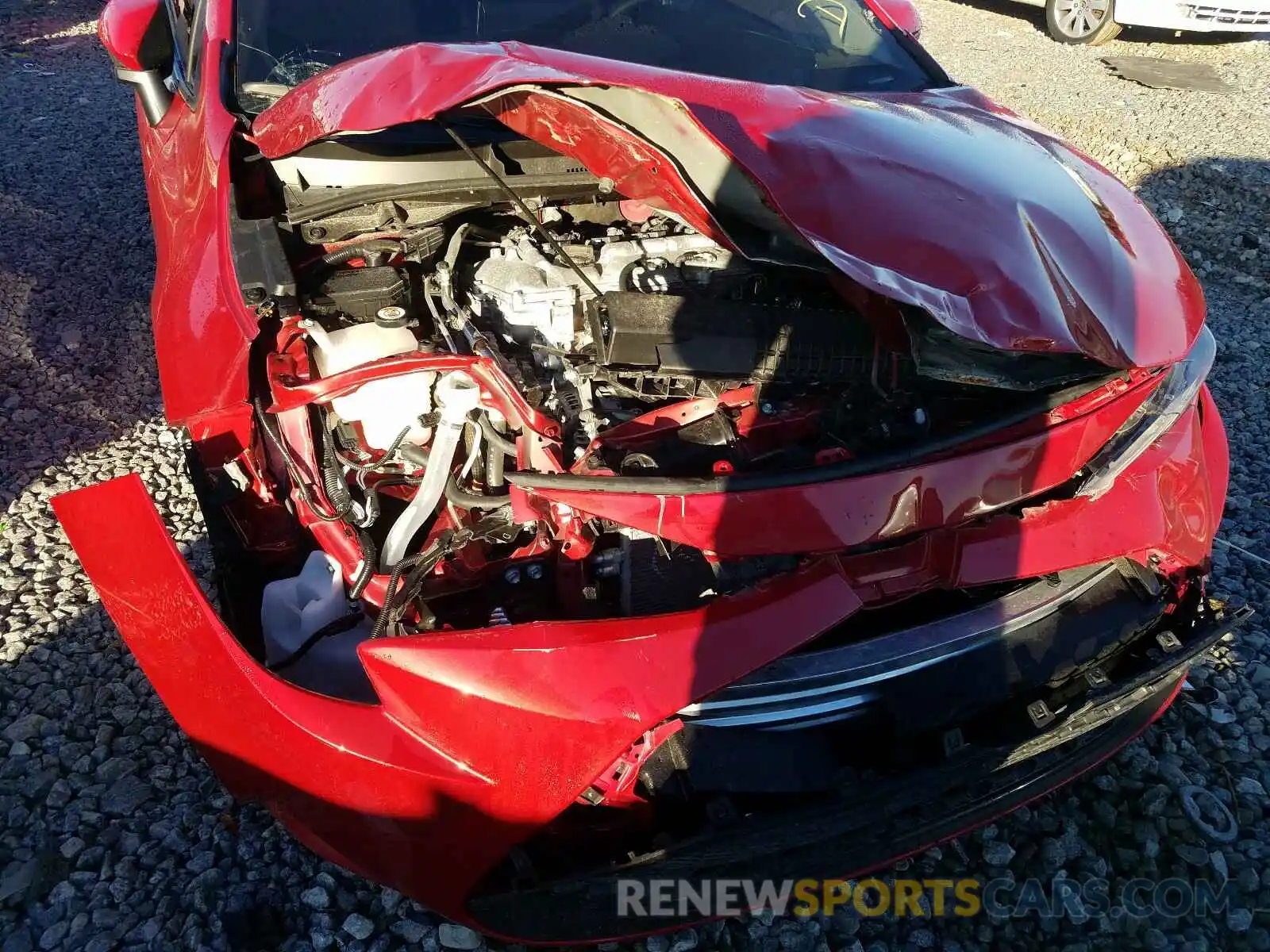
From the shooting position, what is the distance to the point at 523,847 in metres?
1.58

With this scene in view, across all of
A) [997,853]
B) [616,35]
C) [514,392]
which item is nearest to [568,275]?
[514,392]

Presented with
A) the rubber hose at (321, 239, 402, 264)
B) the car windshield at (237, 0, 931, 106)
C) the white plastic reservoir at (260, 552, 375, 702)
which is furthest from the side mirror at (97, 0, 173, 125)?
the white plastic reservoir at (260, 552, 375, 702)

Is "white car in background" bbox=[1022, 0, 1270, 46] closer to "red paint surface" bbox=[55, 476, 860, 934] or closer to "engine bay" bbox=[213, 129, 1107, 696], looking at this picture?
"engine bay" bbox=[213, 129, 1107, 696]

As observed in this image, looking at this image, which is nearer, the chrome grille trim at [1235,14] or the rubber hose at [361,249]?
the rubber hose at [361,249]

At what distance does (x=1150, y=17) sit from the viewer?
25.2 ft

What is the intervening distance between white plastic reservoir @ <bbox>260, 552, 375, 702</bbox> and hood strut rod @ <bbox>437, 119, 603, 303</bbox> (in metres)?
0.87

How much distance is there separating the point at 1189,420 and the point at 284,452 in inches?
80.0

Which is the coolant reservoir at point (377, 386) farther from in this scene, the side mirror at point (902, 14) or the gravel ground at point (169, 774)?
the side mirror at point (902, 14)

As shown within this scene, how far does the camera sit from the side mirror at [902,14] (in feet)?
Answer: 9.85

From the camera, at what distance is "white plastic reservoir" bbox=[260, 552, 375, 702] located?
1.82m

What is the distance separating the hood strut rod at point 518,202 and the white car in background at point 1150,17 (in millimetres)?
7997

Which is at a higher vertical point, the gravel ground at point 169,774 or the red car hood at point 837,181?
the red car hood at point 837,181

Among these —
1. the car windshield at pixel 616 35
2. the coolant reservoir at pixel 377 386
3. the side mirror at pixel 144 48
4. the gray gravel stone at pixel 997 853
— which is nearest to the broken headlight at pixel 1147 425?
the gray gravel stone at pixel 997 853

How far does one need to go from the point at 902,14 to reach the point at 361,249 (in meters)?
2.18
